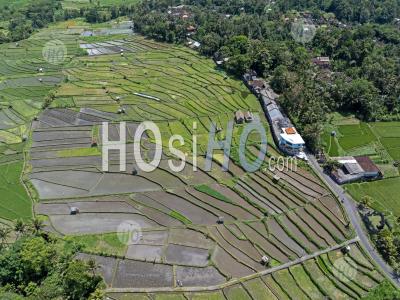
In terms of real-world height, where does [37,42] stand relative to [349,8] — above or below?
below

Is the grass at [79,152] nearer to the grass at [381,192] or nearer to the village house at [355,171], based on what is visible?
the village house at [355,171]

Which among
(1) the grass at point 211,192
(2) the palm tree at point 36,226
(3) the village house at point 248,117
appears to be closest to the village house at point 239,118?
(3) the village house at point 248,117

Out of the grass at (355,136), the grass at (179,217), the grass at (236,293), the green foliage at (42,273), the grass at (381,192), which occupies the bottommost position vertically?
the grass at (179,217)

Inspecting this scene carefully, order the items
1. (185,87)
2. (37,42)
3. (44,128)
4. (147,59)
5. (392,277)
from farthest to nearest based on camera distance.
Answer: (37,42), (147,59), (185,87), (44,128), (392,277)

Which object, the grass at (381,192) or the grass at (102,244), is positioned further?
the grass at (381,192)

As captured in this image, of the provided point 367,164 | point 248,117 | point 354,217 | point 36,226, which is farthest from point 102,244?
point 367,164

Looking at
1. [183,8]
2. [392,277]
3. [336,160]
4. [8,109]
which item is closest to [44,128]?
[8,109]

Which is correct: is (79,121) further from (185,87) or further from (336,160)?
(336,160)
